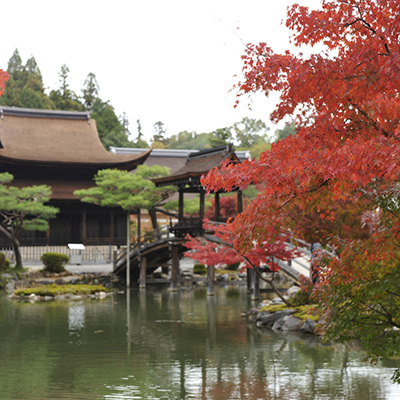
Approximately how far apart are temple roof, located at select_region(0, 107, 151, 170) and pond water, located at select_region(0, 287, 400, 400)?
14911mm

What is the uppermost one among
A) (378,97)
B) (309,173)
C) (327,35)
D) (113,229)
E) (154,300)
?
(327,35)

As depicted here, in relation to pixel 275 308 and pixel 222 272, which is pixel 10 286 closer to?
pixel 222 272

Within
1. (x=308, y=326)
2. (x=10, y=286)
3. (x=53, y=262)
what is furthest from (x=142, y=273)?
(x=308, y=326)

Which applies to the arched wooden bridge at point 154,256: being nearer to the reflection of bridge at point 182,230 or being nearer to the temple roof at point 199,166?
the reflection of bridge at point 182,230

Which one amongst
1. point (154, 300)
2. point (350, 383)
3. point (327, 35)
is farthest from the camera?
point (154, 300)

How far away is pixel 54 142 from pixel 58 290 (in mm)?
13939

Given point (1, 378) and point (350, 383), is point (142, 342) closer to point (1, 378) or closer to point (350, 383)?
point (1, 378)

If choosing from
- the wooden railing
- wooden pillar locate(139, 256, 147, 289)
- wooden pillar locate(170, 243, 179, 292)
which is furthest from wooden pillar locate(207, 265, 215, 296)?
the wooden railing

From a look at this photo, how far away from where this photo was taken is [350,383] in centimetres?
839

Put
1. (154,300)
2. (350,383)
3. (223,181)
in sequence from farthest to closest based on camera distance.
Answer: (154,300) → (350,383) → (223,181)

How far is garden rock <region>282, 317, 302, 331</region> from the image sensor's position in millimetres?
13445

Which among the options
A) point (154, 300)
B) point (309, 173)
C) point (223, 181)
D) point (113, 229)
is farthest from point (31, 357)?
point (113, 229)

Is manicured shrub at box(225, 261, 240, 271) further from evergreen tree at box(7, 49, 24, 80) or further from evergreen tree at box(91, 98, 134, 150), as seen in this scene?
evergreen tree at box(7, 49, 24, 80)

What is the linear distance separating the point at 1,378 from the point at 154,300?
39.2ft
